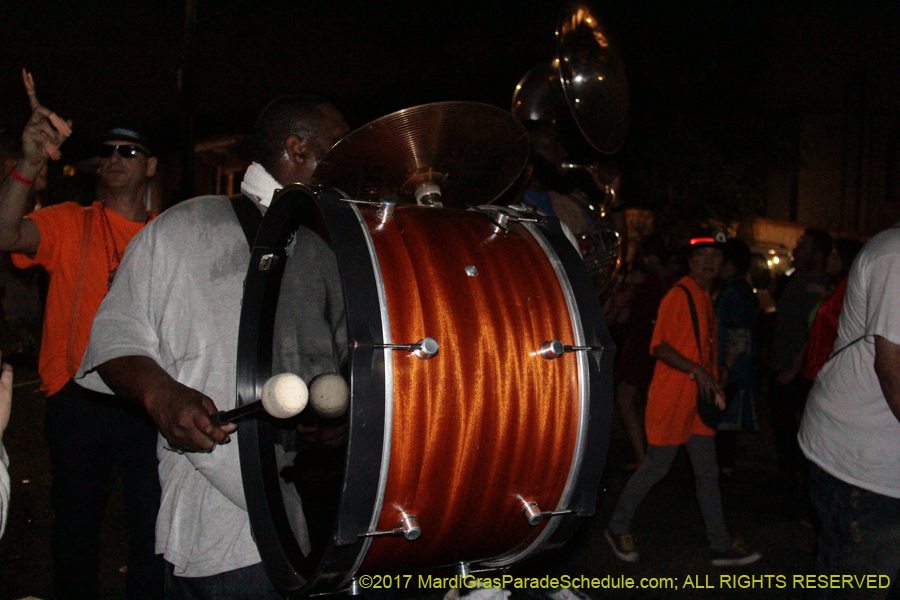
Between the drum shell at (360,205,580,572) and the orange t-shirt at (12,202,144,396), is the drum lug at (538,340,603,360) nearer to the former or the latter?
the drum shell at (360,205,580,572)

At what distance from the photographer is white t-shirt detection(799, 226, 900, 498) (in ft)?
8.31

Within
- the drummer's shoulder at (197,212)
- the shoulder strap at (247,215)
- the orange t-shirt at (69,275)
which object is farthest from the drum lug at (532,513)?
the orange t-shirt at (69,275)

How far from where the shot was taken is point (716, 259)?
4.75 m

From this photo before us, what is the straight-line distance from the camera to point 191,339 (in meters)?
2.06

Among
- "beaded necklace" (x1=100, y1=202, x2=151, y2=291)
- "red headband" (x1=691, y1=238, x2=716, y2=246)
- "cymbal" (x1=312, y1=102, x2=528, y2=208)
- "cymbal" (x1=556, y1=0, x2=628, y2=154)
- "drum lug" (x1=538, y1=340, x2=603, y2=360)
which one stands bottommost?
"drum lug" (x1=538, y1=340, x2=603, y2=360)

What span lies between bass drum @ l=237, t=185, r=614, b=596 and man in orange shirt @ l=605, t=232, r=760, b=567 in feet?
8.81

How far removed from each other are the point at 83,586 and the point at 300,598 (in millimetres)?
1389

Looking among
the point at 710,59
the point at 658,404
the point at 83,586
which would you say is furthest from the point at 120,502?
the point at 710,59

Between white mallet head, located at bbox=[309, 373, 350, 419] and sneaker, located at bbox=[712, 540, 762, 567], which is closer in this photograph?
white mallet head, located at bbox=[309, 373, 350, 419]

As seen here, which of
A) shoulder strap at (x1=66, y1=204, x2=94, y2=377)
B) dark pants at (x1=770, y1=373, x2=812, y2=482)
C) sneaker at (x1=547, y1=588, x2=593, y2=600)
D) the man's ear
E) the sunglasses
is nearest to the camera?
the man's ear

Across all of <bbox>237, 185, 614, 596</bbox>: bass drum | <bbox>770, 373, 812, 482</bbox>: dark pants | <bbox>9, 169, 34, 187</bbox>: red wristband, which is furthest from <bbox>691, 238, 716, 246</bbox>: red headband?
<bbox>9, 169, 34, 187</bbox>: red wristband

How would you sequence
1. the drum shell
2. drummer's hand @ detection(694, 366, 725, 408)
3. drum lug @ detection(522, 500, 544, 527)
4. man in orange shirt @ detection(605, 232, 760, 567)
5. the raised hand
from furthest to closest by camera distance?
man in orange shirt @ detection(605, 232, 760, 567) < drummer's hand @ detection(694, 366, 725, 408) < the raised hand < drum lug @ detection(522, 500, 544, 527) < the drum shell

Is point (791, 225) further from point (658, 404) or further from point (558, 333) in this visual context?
point (558, 333)

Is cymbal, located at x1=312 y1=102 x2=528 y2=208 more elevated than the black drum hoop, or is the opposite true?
cymbal, located at x1=312 y1=102 x2=528 y2=208
